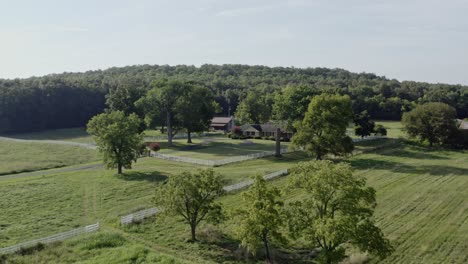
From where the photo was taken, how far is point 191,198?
31109 millimetres

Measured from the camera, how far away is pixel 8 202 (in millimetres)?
39156

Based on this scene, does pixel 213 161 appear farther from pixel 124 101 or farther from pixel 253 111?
pixel 253 111

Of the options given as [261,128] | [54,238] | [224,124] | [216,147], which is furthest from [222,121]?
[54,238]

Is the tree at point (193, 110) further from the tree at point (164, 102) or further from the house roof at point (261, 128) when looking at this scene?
the house roof at point (261, 128)

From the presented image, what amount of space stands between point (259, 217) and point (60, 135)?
85.3m

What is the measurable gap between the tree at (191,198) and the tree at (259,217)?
13.8 feet

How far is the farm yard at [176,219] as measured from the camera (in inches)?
1091

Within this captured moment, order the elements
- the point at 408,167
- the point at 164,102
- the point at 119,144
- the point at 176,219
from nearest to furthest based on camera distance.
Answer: the point at 176,219, the point at 119,144, the point at 408,167, the point at 164,102

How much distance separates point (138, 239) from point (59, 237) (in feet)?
17.7

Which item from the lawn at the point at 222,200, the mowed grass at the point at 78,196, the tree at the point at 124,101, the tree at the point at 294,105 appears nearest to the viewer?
the lawn at the point at 222,200

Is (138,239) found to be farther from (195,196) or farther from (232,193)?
(232,193)

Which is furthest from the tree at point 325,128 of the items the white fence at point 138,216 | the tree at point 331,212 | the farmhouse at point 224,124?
the farmhouse at point 224,124

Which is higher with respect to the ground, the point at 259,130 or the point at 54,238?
the point at 259,130

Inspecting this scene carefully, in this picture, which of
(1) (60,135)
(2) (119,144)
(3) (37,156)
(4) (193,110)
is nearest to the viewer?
(2) (119,144)
